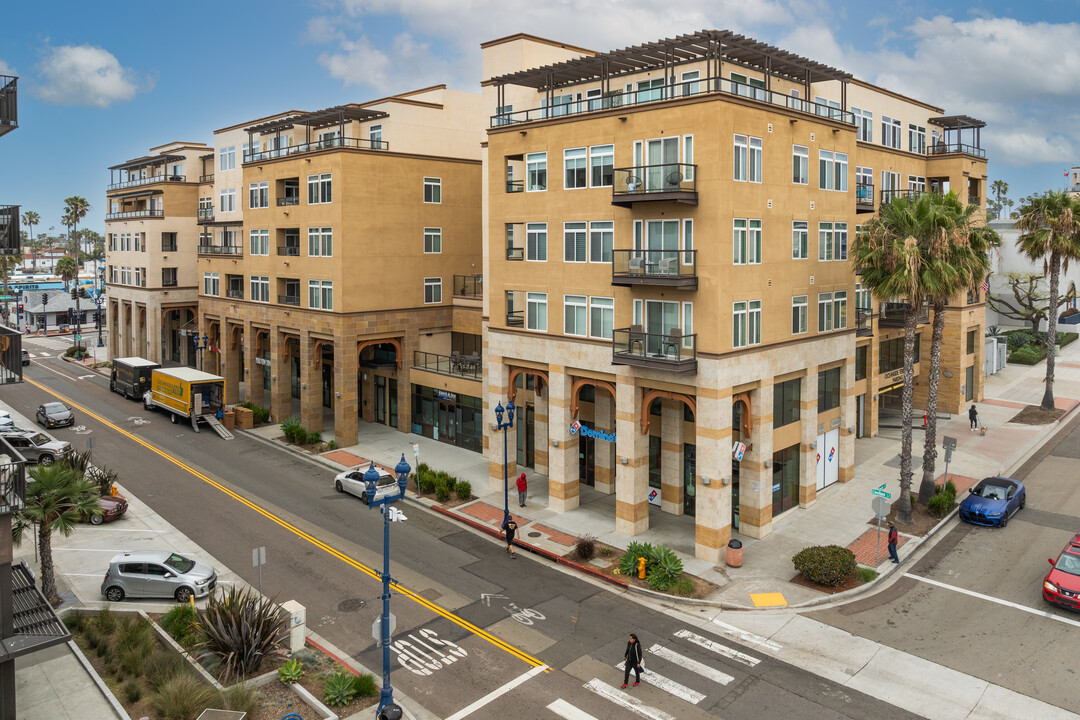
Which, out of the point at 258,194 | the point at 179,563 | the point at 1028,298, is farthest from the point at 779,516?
the point at 1028,298

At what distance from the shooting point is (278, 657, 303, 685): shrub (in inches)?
767

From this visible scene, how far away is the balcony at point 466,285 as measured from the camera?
155 feet

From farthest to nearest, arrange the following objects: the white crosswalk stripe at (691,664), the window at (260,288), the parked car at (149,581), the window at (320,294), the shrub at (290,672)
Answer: the window at (260,288) → the window at (320,294) → the parked car at (149,581) → the white crosswalk stripe at (691,664) → the shrub at (290,672)

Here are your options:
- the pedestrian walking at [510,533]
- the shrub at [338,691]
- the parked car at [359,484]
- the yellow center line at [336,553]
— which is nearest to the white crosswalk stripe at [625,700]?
the yellow center line at [336,553]

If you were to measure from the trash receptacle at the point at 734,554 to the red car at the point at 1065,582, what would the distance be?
29.6ft

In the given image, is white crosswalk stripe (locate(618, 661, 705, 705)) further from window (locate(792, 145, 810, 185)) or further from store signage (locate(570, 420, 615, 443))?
window (locate(792, 145, 810, 185))

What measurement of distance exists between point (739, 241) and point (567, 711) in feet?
54.7

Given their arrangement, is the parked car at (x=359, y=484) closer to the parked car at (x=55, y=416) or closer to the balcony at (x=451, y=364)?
the balcony at (x=451, y=364)

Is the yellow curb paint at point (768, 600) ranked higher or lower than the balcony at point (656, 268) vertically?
lower

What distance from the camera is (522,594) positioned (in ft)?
82.4

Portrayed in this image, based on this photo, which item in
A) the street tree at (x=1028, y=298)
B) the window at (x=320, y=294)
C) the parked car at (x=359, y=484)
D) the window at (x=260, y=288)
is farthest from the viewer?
the street tree at (x=1028, y=298)

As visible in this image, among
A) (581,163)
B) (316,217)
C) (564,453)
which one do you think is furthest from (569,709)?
(316,217)

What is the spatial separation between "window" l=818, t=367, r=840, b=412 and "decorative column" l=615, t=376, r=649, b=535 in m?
8.78

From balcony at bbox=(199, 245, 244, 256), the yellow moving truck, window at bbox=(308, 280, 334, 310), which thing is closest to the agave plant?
window at bbox=(308, 280, 334, 310)
